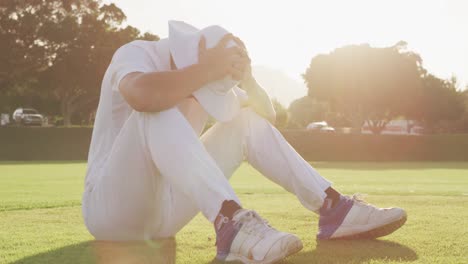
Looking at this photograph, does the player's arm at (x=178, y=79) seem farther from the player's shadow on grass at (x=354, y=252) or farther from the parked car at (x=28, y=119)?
the parked car at (x=28, y=119)

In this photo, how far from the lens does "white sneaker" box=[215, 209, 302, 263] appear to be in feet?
7.02

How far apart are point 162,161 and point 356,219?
113cm

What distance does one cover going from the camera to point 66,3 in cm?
3900

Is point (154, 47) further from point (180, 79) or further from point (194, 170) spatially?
point (194, 170)

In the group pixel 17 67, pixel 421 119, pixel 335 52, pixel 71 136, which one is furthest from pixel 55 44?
pixel 421 119

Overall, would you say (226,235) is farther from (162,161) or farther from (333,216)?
(333,216)

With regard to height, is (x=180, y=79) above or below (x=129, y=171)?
above


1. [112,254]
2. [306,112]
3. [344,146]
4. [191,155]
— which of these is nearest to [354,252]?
[191,155]

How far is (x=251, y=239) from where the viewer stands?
2162 mm

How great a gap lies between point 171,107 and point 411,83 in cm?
5337

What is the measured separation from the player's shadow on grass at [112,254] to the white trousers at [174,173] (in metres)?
0.06

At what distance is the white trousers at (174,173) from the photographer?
2227 millimetres

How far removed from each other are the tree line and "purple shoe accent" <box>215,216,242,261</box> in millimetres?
37519

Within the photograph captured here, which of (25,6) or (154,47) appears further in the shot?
(25,6)
